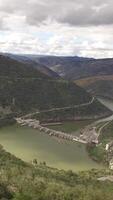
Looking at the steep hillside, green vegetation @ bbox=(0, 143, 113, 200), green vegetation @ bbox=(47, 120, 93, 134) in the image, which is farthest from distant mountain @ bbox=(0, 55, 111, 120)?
green vegetation @ bbox=(0, 143, 113, 200)

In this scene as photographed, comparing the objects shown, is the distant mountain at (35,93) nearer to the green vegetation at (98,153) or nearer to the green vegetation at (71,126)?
the green vegetation at (71,126)

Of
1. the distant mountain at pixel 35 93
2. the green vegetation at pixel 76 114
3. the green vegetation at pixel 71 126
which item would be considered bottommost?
the green vegetation at pixel 71 126

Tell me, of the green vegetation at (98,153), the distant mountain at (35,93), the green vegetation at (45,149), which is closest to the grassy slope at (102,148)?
the green vegetation at (98,153)

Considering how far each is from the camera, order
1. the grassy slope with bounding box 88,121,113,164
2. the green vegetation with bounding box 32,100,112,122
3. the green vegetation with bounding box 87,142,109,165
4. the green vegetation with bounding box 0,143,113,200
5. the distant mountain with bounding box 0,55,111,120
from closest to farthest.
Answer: the green vegetation with bounding box 0,143,113,200, the green vegetation with bounding box 87,142,109,165, the grassy slope with bounding box 88,121,113,164, the green vegetation with bounding box 32,100,112,122, the distant mountain with bounding box 0,55,111,120

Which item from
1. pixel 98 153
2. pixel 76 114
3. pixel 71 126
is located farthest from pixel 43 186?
pixel 76 114

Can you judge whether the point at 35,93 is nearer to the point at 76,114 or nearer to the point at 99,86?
the point at 76,114

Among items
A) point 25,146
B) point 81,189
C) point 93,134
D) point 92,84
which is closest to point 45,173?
point 81,189

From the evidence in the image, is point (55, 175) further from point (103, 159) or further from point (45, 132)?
point (45, 132)

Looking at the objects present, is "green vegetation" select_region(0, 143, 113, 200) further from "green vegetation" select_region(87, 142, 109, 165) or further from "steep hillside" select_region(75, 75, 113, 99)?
"steep hillside" select_region(75, 75, 113, 99)
